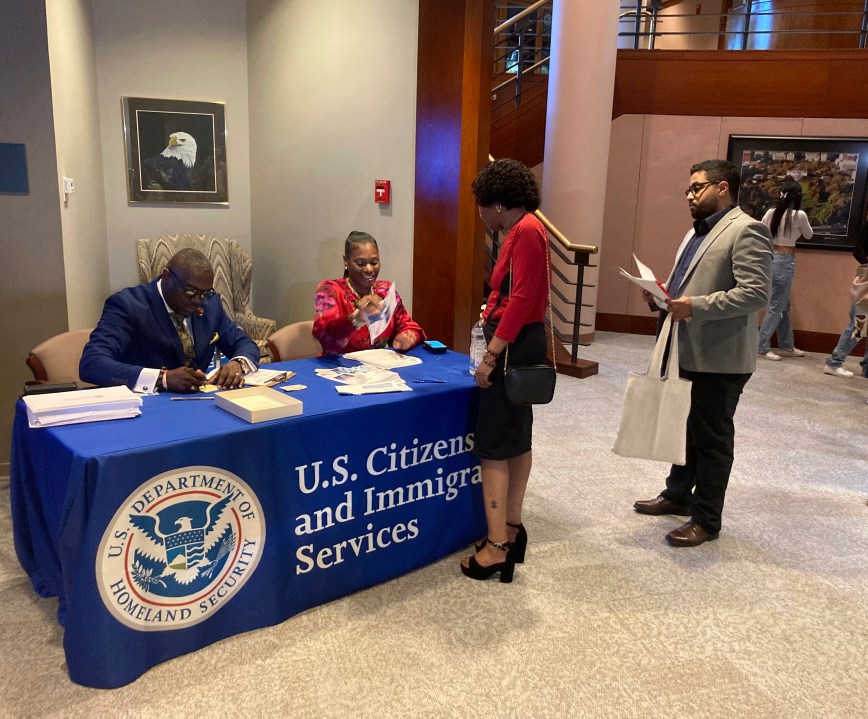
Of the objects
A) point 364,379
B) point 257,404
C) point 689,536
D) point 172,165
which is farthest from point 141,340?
point 172,165

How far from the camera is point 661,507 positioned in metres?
3.43

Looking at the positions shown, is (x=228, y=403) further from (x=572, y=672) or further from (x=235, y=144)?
(x=235, y=144)

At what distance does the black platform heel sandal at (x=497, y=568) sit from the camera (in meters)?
2.75

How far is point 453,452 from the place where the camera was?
2.82 m

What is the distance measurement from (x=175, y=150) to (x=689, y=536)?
14.2 feet

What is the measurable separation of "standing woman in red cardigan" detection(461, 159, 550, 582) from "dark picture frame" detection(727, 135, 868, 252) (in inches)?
217

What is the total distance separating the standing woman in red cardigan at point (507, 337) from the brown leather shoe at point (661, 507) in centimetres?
91

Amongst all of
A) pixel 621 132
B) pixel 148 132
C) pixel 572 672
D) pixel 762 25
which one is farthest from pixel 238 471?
pixel 762 25

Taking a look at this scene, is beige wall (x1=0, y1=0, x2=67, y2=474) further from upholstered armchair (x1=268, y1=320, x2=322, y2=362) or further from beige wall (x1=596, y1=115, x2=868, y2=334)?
beige wall (x1=596, y1=115, x2=868, y2=334)

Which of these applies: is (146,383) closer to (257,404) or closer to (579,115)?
(257,404)

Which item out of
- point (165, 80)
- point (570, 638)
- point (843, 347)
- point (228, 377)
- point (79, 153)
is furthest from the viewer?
point (843, 347)

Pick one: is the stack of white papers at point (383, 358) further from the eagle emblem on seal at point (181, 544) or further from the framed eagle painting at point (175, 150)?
the framed eagle painting at point (175, 150)

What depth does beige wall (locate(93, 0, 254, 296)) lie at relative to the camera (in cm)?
495

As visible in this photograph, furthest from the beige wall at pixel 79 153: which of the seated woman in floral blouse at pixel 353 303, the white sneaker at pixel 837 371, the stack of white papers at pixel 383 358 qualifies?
the white sneaker at pixel 837 371
